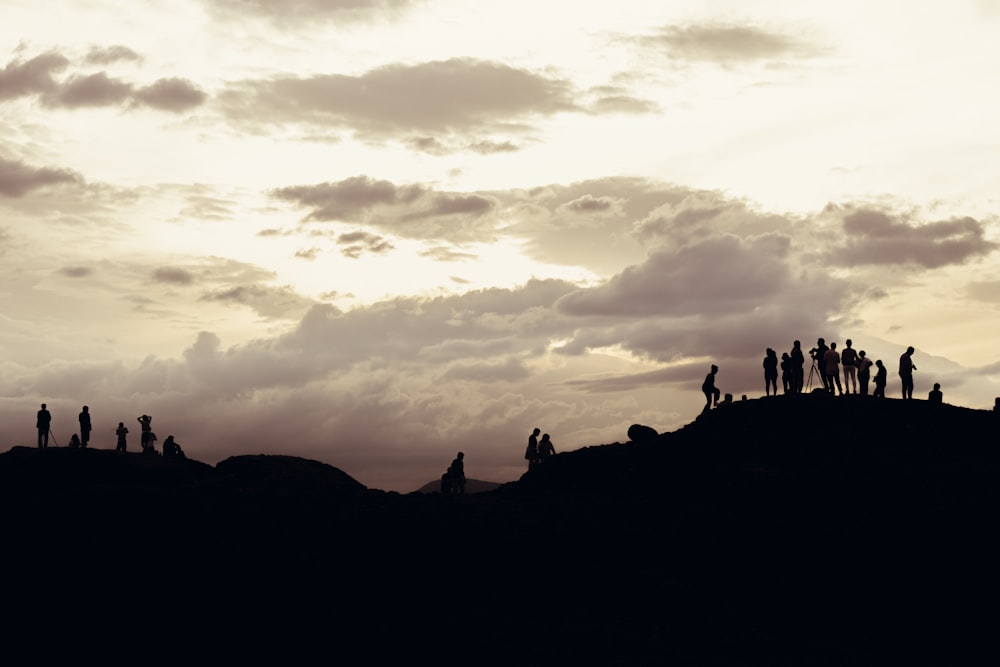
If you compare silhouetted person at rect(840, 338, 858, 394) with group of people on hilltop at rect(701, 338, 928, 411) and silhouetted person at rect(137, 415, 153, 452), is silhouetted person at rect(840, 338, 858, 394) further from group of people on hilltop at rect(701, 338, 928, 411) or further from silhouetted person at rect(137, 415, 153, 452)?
silhouetted person at rect(137, 415, 153, 452)

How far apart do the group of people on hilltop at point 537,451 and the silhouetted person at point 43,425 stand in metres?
25.1

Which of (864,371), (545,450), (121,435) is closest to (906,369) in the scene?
(864,371)

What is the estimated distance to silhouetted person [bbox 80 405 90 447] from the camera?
56319 mm

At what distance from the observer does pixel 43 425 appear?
55.9m

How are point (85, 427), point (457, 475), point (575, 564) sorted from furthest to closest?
point (85, 427) → point (457, 475) → point (575, 564)

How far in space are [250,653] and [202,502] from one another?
1243cm

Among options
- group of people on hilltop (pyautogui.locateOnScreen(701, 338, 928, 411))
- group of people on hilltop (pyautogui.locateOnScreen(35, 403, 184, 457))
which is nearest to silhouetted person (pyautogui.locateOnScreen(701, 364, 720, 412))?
group of people on hilltop (pyautogui.locateOnScreen(701, 338, 928, 411))

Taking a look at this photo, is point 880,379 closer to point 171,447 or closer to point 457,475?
point 457,475

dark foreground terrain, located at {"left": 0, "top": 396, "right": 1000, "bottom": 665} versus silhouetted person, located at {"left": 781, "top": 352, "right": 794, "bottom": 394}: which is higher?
silhouetted person, located at {"left": 781, "top": 352, "right": 794, "bottom": 394}

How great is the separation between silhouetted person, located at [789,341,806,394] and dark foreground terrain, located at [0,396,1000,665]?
3.40 metres

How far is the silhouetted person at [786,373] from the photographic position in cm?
5094

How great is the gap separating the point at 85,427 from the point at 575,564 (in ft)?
107

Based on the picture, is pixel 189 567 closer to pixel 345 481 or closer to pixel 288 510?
pixel 288 510

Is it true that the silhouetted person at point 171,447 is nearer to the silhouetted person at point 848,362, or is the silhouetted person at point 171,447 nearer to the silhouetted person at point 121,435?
the silhouetted person at point 121,435
